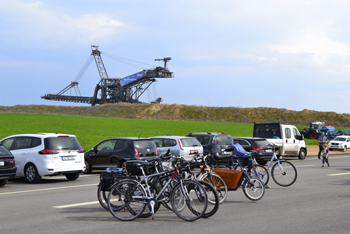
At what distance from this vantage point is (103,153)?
16828 millimetres

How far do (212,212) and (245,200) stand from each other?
2503 millimetres

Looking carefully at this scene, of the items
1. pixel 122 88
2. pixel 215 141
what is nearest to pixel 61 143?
pixel 215 141

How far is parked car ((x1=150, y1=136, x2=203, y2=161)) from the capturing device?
1805cm

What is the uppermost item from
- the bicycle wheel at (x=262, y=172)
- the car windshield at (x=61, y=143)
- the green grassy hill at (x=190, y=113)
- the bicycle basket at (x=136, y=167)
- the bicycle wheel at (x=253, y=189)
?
the green grassy hill at (x=190, y=113)

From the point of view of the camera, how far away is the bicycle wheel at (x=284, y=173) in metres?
12.1

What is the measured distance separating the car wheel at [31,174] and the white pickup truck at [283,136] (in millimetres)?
13661

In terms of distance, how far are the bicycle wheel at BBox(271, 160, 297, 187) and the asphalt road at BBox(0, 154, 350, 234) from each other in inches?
12.2

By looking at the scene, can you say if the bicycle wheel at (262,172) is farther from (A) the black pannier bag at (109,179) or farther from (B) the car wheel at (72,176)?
(B) the car wheel at (72,176)

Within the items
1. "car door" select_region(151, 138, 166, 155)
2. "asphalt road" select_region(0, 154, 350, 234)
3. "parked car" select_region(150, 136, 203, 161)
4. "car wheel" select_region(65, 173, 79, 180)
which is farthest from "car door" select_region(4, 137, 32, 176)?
"car door" select_region(151, 138, 166, 155)

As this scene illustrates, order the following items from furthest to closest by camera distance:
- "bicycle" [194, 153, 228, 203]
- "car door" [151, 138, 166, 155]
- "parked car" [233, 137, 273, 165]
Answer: "parked car" [233, 137, 273, 165], "car door" [151, 138, 166, 155], "bicycle" [194, 153, 228, 203]

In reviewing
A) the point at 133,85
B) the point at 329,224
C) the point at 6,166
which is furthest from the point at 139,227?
the point at 133,85

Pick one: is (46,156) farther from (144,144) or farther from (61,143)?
(144,144)

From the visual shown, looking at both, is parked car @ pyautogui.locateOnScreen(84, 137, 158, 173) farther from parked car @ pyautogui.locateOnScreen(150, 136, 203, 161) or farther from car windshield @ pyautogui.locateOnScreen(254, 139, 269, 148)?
car windshield @ pyautogui.locateOnScreen(254, 139, 269, 148)

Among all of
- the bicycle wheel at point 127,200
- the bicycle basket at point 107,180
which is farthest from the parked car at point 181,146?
the bicycle wheel at point 127,200
